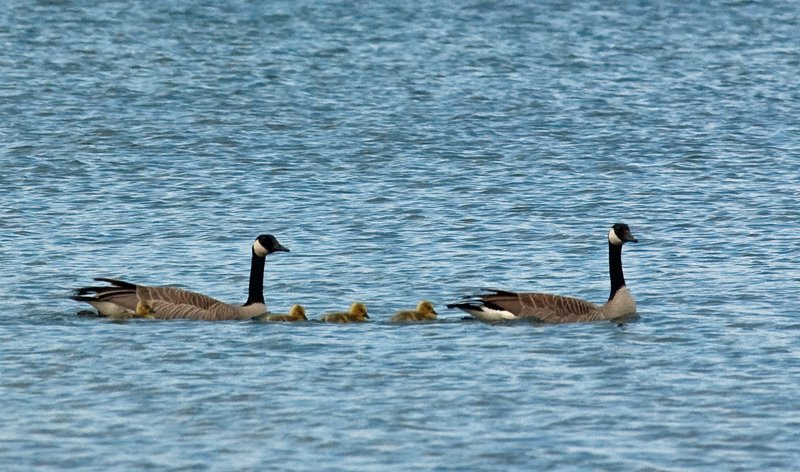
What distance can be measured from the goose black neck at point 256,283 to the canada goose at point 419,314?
1704 mm

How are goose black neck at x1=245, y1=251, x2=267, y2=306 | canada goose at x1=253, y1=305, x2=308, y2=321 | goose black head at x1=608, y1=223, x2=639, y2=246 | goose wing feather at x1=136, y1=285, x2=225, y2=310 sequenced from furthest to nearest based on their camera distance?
1. goose black head at x1=608, y1=223, x2=639, y2=246
2. goose black neck at x1=245, y1=251, x2=267, y2=306
3. goose wing feather at x1=136, y1=285, x2=225, y2=310
4. canada goose at x1=253, y1=305, x2=308, y2=321

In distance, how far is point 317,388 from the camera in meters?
15.1

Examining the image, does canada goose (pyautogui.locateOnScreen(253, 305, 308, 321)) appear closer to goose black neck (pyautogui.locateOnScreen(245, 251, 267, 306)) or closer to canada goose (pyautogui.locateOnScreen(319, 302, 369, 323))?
canada goose (pyautogui.locateOnScreen(319, 302, 369, 323))

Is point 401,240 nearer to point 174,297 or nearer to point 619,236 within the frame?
point 619,236

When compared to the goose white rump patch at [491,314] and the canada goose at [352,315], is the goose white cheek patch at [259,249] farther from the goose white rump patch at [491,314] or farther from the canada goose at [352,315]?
the goose white rump patch at [491,314]

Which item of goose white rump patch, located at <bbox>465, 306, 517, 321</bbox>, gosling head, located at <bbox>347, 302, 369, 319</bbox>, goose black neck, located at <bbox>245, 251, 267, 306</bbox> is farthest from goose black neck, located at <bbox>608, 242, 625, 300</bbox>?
goose black neck, located at <bbox>245, 251, 267, 306</bbox>

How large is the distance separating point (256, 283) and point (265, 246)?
1.66 ft

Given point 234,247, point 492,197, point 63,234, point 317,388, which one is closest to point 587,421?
point 317,388

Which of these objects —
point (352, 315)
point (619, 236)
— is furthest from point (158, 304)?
point (619, 236)

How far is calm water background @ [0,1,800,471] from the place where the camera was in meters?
13.8

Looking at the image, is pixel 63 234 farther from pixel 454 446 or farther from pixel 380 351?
pixel 454 446

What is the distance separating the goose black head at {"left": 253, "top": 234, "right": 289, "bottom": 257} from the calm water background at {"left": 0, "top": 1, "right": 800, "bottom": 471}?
850 mm

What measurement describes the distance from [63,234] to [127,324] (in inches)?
216

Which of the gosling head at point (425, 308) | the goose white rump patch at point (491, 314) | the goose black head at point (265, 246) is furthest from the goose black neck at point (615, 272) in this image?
the goose black head at point (265, 246)
